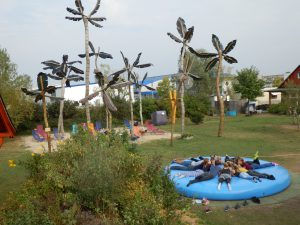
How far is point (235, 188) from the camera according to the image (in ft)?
37.1

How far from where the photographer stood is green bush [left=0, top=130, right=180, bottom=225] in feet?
23.4

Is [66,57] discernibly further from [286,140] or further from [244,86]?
[244,86]

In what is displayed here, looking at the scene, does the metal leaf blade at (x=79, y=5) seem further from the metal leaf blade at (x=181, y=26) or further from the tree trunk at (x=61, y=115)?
the metal leaf blade at (x=181, y=26)

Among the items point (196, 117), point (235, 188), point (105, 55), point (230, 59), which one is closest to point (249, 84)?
point (196, 117)

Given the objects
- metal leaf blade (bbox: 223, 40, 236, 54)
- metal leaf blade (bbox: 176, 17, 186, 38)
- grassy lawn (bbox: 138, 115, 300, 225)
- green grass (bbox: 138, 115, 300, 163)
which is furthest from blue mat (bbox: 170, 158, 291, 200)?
metal leaf blade (bbox: 176, 17, 186, 38)

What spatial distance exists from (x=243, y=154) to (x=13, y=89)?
21.4m

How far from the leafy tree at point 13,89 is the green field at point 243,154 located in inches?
196

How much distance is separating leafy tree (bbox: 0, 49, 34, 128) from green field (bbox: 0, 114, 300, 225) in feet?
16.4

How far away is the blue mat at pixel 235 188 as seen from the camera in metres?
11.1

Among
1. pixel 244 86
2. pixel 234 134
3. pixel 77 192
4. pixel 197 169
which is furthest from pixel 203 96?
pixel 77 192

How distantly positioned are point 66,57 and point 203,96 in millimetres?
24003

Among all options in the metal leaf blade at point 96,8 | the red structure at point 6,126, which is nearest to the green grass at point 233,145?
the red structure at point 6,126

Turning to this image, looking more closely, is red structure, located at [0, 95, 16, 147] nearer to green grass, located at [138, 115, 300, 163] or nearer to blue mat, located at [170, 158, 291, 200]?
blue mat, located at [170, 158, 291, 200]

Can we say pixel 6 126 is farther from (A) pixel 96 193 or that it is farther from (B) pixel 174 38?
(B) pixel 174 38
